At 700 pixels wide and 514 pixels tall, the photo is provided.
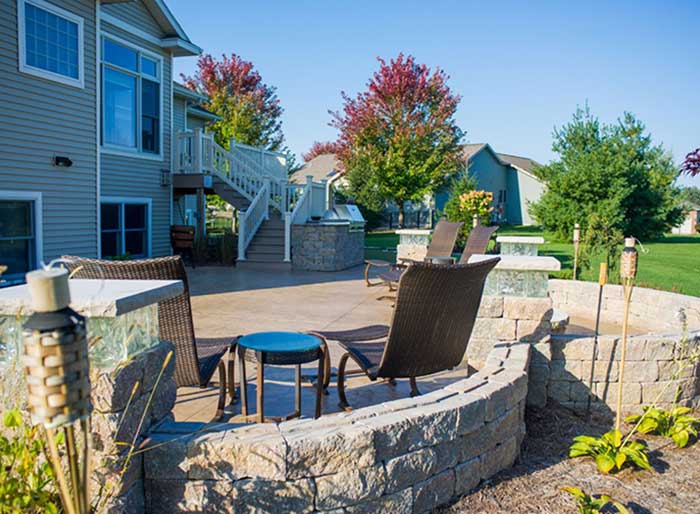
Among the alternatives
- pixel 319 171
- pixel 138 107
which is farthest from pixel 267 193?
pixel 319 171

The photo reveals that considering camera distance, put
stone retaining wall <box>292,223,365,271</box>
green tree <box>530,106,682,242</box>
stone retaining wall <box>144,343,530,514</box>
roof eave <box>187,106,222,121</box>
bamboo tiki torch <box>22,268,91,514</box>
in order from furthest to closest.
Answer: green tree <box>530,106,682,242</box> → roof eave <box>187,106,222,121</box> → stone retaining wall <box>292,223,365,271</box> → stone retaining wall <box>144,343,530,514</box> → bamboo tiki torch <box>22,268,91,514</box>

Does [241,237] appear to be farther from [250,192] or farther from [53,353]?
[53,353]

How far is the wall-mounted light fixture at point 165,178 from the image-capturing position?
12472 millimetres

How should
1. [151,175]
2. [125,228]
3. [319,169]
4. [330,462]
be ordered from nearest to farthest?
[330,462] < [125,228] < [151,175] < [319,169]

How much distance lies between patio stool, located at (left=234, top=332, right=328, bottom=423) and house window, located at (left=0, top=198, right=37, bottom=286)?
649 cm

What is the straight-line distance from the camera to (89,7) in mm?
9258

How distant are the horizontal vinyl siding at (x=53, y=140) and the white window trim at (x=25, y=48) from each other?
0.06 meters

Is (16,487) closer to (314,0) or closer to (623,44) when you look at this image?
(314,0)

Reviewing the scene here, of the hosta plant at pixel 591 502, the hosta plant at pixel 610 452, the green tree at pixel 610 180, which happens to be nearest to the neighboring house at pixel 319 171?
the green tree at pixel 610 180

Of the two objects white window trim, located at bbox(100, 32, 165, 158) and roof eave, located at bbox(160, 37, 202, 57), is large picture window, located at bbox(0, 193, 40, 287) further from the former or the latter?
roof eave, located at bbox(160, 37, 202, 57)

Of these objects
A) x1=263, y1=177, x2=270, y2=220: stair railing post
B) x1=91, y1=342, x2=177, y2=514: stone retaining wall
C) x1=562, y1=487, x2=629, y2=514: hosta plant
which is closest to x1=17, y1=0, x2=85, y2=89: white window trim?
x1=263, y1=177, x2=270, y2=220: stair railing post

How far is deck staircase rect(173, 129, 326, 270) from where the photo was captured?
1257cm

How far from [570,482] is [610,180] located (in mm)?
20338

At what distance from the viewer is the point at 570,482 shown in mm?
2943
